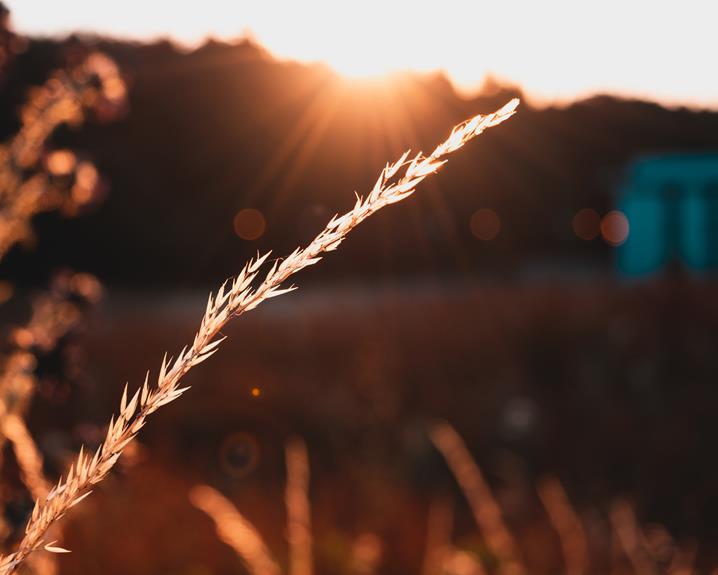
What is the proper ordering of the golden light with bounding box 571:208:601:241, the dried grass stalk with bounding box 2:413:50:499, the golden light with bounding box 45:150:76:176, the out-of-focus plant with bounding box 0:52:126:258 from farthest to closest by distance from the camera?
1. the golden light with bounding box 571:208:601:241
2. the golden light with bounding box 45:150:76:176
3. the out-of-focus plant with bounding box 0:52:126:258
4. the dried grass stalk with bounding box 2:413:50:499

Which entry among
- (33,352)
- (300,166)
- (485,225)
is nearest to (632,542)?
(33,352)

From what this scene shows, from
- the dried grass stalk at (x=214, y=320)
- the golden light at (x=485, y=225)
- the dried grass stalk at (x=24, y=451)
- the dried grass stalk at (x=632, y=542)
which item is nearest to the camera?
the dried grass stalk at (x=214, y=320)

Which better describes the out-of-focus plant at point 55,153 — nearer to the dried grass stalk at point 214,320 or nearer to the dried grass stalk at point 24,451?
the dried grass stalk at point 24,451

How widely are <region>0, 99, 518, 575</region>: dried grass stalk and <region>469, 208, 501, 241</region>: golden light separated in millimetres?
20484

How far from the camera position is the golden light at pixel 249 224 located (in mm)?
18156

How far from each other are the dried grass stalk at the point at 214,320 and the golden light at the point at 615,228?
1752 centimetres

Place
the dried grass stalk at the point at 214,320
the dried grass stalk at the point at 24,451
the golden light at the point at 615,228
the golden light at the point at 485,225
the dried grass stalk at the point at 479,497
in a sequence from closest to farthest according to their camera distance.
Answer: the dried grass stalk at the point at 214,320
the dried grass stalk at the point at 24,451
the dried grass stalk at the point at 479,497
the golden light at the point at 615,228
the golden light at the point at 485,225

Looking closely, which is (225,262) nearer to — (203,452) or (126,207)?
(126,207)

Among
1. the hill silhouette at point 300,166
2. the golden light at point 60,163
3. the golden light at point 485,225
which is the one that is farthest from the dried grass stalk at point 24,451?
the golden light at point 485,225

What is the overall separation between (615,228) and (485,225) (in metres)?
3.07

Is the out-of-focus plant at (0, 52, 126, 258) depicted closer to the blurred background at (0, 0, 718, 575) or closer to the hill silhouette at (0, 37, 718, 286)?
the blurred background at (0, 0, 718, 575)

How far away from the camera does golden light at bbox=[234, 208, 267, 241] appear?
18156 millimetres

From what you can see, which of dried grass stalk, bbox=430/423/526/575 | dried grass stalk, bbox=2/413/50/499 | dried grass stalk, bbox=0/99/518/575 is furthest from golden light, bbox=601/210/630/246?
dried grass stalk, bbox=0/99/518/575

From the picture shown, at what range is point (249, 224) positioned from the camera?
59.8ft
